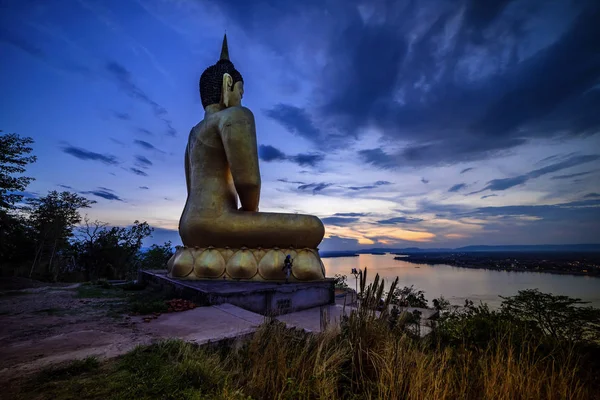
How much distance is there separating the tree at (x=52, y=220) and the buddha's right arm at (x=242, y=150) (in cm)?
1690

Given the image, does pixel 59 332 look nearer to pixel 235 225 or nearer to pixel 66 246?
pixel 235 225

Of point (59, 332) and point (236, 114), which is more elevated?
point (236, 114)

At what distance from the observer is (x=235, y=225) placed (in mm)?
6941

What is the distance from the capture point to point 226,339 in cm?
293

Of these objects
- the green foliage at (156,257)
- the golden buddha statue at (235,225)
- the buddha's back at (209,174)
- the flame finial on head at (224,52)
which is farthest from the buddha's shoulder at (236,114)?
the green foliage at (156,257)

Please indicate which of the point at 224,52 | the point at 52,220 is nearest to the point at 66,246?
the point at 52,220

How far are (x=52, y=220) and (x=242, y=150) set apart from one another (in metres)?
17.5

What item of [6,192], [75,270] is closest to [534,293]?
[6,192]

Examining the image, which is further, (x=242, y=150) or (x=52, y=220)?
(x=52, y=220)

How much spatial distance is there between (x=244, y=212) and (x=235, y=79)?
421 centimetres

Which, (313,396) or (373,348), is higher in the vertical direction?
(373,348)

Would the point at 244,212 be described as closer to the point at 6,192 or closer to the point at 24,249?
the point at 6,192

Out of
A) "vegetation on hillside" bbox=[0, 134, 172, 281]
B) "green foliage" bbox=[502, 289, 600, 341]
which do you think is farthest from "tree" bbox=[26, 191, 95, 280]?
"green foliage" bbox=[502, 289, 600, 341]

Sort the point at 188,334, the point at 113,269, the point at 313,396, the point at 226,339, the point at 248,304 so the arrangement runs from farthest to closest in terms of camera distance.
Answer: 1. the point at 113,269
2. the point at 248,304
3. the point at 188,334
4. the point at 226,339
5. the point at 313,396
